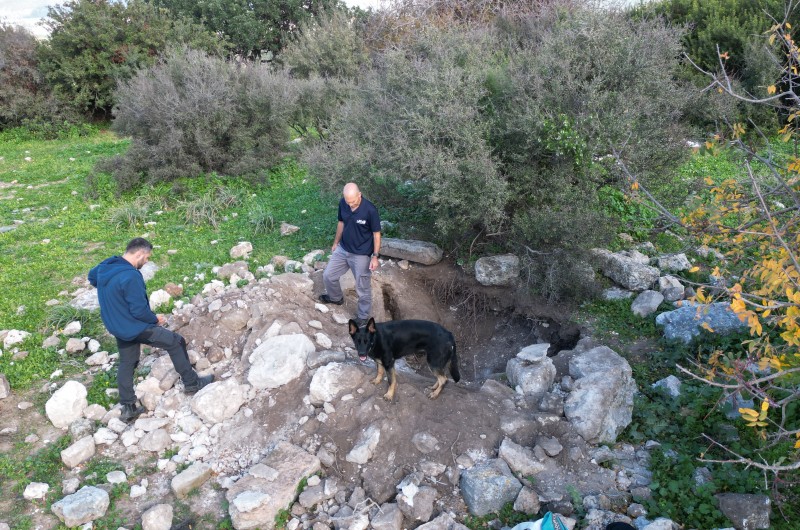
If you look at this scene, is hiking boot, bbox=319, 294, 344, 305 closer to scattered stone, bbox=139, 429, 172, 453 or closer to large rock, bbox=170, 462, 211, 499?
scattered stone, bbox=139, 429, 172, 453

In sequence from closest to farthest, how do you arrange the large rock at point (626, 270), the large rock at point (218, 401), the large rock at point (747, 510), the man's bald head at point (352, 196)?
the large rock at point (747, 510) < the large rock at point (218, 401) < the man's bald head at point (352, 196) < the large rock at point (626, 270)

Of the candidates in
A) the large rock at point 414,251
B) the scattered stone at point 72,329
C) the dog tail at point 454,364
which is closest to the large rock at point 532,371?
the dog tail at point 454,364

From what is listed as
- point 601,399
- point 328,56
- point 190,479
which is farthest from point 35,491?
point 328,56

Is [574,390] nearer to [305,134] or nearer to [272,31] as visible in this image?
[305,134]

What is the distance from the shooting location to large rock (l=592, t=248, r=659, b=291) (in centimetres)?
734

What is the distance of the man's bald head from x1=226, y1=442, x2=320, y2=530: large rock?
9.13ft

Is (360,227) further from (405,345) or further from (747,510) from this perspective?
(747,510)

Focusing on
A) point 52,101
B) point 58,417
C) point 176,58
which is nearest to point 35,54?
point 52,101

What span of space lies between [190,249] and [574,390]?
21.7 feet

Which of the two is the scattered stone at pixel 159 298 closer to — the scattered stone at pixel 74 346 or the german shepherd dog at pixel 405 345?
the scattered stone at pixel 74 346

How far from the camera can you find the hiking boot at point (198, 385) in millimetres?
5543

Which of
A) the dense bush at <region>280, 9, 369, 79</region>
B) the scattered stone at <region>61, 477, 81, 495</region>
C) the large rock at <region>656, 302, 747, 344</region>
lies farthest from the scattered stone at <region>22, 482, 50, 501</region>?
the dense bush at <region>280, 9, 369, 79</region>

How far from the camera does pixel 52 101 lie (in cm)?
1877

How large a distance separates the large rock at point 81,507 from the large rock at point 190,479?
55 centimetres
